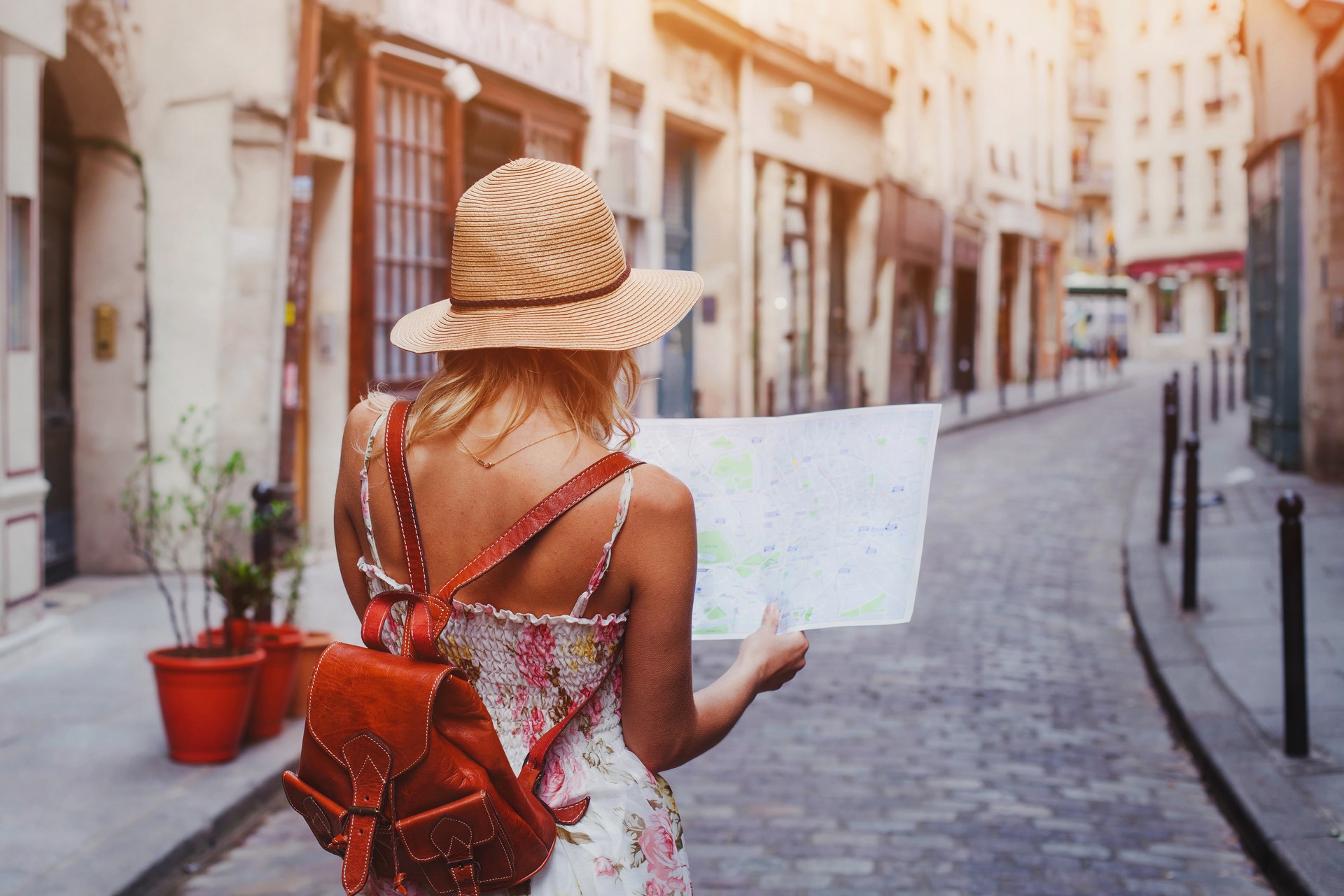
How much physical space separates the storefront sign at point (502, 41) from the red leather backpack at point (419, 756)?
1022 cm

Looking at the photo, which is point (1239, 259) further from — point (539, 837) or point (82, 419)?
point (539, 837)

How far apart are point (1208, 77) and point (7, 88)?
4753 centimetres

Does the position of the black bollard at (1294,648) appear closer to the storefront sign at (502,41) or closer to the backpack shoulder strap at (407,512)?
the backpack shoulder strap at (407,512)

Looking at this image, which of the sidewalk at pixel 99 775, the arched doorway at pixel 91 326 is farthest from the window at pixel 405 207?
the sidewalk at pixel 99 775

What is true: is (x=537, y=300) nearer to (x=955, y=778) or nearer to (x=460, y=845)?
(x=460, y=845)

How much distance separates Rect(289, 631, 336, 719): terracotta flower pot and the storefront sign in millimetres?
6853

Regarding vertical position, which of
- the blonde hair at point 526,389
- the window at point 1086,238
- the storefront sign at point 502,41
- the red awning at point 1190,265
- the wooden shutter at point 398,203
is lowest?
the blonde hair at point 526,389

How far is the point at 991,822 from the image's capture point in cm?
482

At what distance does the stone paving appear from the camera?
4383 mm

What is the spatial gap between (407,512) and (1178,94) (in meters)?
51.8

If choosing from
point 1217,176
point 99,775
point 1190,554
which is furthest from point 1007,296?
point 99,775

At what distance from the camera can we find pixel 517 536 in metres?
1.70

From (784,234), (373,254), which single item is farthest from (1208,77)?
(373,254)

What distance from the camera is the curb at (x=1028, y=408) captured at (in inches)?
848
